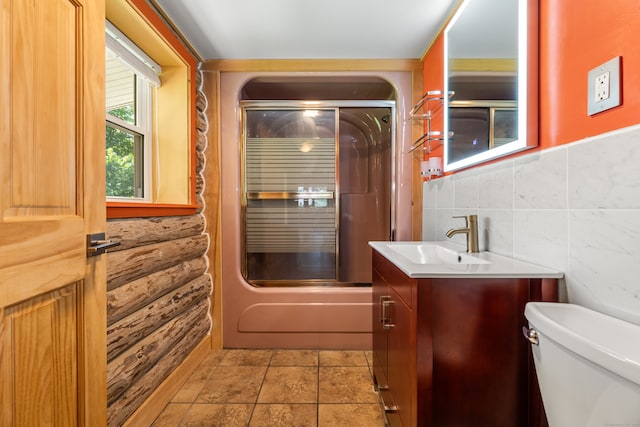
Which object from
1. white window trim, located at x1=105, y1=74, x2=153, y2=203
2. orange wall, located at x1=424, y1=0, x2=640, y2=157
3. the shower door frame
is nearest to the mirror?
orange wall, located at x1=424, y1=0, x2=640, y2=157

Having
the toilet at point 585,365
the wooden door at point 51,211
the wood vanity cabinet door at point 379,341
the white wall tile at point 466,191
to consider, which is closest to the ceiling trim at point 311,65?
the white wall tile at point 466,191

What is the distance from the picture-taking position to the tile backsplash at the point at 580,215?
2.39 feet

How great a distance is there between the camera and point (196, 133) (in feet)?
6.95

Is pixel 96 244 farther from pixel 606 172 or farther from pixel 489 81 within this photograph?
pixel 489 81

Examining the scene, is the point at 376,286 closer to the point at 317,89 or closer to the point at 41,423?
the point at 41,423

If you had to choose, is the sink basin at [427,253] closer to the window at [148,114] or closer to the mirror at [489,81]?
the mirror at [489,81]

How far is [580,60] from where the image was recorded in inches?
34.8

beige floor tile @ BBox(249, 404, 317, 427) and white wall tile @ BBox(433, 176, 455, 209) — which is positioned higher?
white wall tile @ BBox(433, 176, 455, 209)

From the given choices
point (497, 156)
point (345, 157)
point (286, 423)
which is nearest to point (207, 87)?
point (345, 157)

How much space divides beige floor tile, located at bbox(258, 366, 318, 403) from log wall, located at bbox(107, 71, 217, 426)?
1.85 ft

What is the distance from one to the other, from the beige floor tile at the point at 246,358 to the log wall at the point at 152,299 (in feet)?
0.81

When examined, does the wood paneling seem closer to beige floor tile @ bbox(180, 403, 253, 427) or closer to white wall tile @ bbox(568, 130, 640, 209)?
beige floor tile @ bbox(180, 403, 253, 427)

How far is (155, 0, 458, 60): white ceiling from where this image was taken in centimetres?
164

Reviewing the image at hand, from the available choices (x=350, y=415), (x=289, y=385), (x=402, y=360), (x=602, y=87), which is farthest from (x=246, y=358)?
(x=602, y=87)
